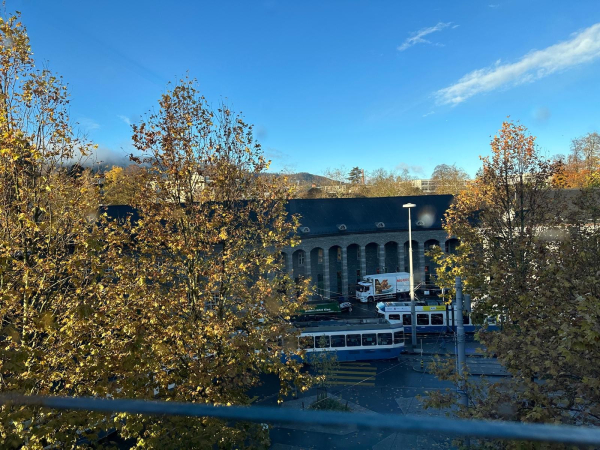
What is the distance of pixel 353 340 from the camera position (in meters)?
22.9

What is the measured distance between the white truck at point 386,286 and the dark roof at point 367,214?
6252mm

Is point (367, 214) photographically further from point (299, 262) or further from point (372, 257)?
point (299, 262)

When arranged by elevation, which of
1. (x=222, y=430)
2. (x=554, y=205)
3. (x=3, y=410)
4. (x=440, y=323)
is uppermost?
(x=554, y=205)

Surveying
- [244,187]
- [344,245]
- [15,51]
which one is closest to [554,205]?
[244,187]

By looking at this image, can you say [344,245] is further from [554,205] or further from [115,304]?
[115,304]

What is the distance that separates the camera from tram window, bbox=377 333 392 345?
2288cm

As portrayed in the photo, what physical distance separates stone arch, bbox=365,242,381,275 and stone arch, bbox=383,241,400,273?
1.13 metres

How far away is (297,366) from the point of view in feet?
28.7

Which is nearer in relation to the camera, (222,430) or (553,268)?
(222,430)

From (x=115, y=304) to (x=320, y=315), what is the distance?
951 inches

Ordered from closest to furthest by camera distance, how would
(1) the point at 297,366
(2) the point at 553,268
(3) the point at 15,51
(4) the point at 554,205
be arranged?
(3) the point at 15,51, (2) the point at 553,268, (1) the point at 297,366, (4) the point at 554,205

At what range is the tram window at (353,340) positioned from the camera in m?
22.9

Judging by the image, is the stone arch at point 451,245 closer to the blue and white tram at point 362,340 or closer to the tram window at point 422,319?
the tram window at point 422,319

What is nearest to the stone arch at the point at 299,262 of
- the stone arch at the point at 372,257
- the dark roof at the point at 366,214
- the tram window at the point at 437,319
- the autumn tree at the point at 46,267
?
the dark roof at the point at 366,214
